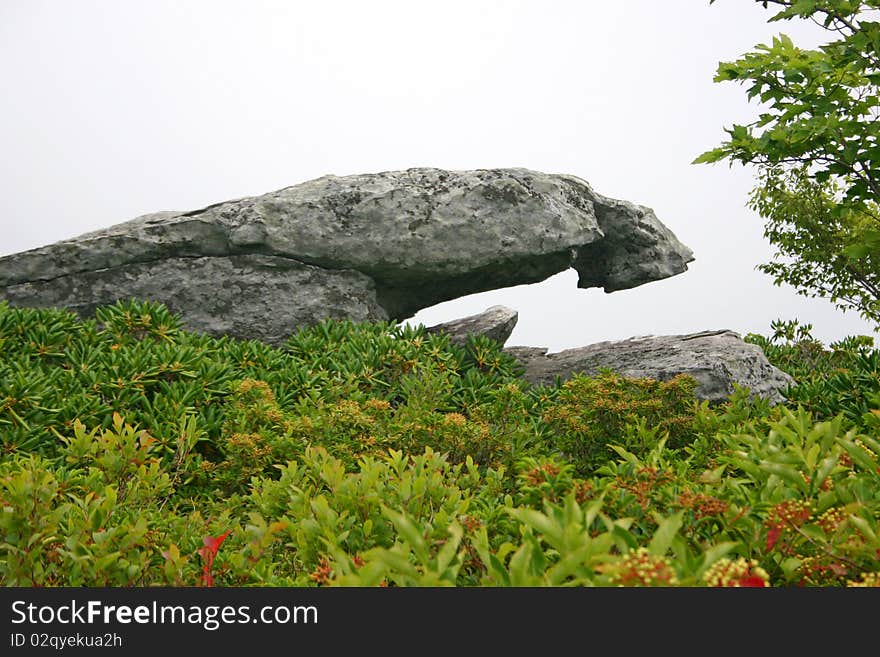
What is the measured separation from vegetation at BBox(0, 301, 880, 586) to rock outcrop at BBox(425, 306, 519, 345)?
1.83ft

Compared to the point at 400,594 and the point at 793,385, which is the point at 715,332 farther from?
the point at 400,594

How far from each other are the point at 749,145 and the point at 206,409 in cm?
609

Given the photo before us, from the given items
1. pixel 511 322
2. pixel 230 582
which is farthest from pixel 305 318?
pixel 230 582

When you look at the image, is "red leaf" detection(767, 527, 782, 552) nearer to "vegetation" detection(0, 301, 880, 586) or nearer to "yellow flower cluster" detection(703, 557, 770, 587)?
"vegetation" detection(0, 301, 880, 586)

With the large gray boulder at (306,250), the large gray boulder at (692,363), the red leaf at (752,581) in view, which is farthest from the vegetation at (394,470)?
the large gray boulder at (306,250)

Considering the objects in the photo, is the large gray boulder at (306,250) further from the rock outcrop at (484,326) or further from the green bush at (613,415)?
the green bush at (613,415)

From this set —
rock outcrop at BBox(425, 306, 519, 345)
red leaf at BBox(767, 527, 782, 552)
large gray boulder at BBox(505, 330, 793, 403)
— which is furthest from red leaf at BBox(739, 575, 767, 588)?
rock outcrop at BBox(425, 306, 519, 345)

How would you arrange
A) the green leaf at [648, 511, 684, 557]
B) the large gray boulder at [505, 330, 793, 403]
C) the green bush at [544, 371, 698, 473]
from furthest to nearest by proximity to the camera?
the large gray boulder at [505, 330, 793, 403] < the green bush at [544, 371, 698, 473] < the green leaf at [648, 511, 684, 557]

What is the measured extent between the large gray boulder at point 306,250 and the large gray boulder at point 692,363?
1760 millimetres

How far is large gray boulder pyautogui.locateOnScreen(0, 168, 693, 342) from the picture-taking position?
10.4 meters

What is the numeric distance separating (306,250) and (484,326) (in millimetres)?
2913

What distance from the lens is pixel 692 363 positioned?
27.2ft

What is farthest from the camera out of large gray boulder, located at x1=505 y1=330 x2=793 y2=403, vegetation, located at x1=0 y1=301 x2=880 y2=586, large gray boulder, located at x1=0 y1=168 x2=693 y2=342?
large gray boulder, located at x1=0 y1=168 x2=693 y2=342

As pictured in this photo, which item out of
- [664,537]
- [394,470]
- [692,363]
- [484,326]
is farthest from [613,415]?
[484,326]
